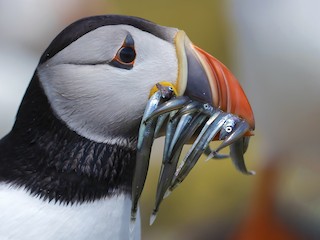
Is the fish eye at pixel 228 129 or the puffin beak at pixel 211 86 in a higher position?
the puffin beak at pixel 211 86

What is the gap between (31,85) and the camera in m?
1.18

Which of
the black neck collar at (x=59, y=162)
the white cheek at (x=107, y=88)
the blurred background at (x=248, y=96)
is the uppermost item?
the white cheek at (x=107, y=88)

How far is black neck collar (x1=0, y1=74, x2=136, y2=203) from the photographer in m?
1.13

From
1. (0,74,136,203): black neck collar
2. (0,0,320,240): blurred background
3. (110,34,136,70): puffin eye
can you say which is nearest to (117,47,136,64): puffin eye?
(110,34,136,70): puffin eye

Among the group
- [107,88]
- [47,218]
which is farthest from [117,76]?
[47,218]

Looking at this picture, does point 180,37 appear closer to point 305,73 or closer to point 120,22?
point 120,22

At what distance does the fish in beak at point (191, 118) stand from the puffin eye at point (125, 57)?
0.06 metres

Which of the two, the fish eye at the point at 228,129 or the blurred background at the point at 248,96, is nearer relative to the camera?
the fish eye at the point at 228,129

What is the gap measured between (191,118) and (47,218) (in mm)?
281

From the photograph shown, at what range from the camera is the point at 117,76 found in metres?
1.11

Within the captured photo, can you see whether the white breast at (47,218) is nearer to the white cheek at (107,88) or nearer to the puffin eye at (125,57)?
the white cheek at (107,88)

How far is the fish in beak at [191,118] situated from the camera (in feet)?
3.59

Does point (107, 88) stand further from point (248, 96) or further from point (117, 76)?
point (248, 96)

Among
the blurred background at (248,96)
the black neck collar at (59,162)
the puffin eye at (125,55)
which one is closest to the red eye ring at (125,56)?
the puffin eye at (125,55)
